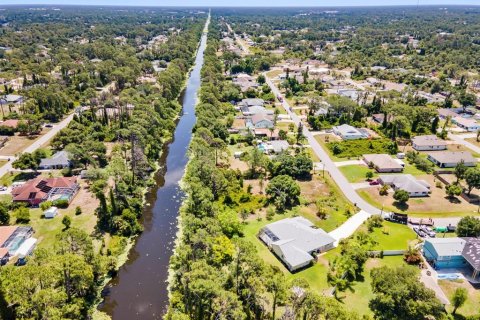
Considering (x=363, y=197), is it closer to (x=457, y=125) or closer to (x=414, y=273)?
(x=414, y=273)

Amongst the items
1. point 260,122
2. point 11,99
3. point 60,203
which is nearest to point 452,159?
point 260,122

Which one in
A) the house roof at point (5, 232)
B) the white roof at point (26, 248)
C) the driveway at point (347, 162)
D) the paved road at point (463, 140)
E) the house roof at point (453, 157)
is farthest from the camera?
the paved road at point (463, 140)

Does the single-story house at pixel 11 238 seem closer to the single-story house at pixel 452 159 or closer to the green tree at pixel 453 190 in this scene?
the green tree at pixel 453 190

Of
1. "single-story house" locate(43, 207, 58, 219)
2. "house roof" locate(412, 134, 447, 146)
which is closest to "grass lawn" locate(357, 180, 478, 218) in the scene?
"house roof" locate(412, 134, 447, 146)

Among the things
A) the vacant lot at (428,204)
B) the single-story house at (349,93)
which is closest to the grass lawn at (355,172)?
the vacant lot at (428,204)

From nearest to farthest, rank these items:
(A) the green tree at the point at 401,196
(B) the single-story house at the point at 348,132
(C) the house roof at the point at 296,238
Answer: (C) the house roof at the point at 296,238
(A) the green tree at the point at 401,196
(B) the single-story house at the point at 348,132

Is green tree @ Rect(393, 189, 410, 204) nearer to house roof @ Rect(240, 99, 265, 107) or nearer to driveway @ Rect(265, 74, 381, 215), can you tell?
driveway @ Rect(265, 74, 381, 215)
